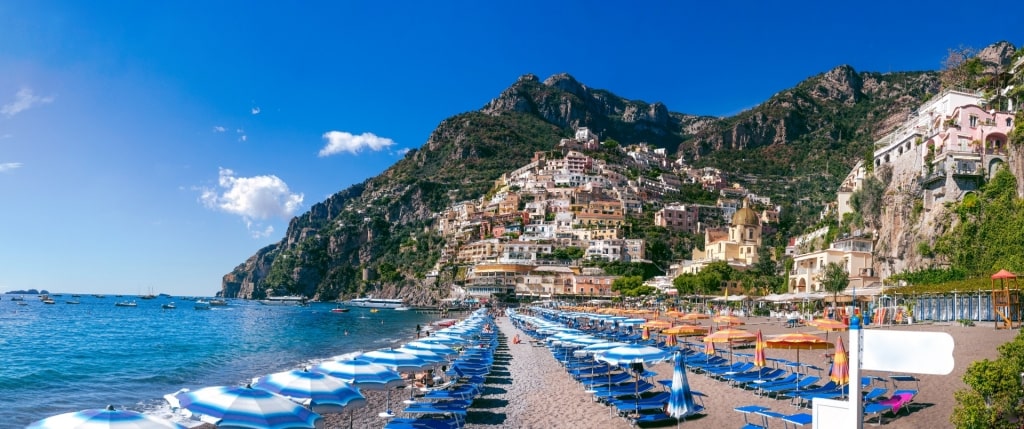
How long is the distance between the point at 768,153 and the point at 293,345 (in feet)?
498

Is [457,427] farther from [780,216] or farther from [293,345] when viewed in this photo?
Result: [780,216]

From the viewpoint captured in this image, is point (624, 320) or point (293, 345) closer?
point (624, 320)

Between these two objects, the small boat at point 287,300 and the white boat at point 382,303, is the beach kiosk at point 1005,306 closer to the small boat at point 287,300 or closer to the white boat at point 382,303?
the white boat at point 382,303

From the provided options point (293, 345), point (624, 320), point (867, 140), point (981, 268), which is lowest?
point (293, 345)

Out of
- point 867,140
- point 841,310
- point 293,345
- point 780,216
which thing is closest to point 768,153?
point 867,140

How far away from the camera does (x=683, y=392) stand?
1171 cm

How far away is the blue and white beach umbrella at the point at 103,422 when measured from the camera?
6.82m

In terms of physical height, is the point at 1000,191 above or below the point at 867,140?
below

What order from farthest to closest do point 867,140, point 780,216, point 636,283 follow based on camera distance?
point 867,140 → point 780,216 → point 636,283

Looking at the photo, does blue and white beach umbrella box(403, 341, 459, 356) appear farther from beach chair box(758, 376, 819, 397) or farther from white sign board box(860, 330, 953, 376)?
white sign board box(860, 330, 953, 376)

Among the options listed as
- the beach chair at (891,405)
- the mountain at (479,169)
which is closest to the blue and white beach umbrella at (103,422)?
the beach chair at (891,405)

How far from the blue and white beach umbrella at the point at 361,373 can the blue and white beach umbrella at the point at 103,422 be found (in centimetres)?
568

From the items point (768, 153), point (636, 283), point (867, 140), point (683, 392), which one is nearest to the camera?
point (683, 392)

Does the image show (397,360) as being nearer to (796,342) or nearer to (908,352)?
(796,342)
